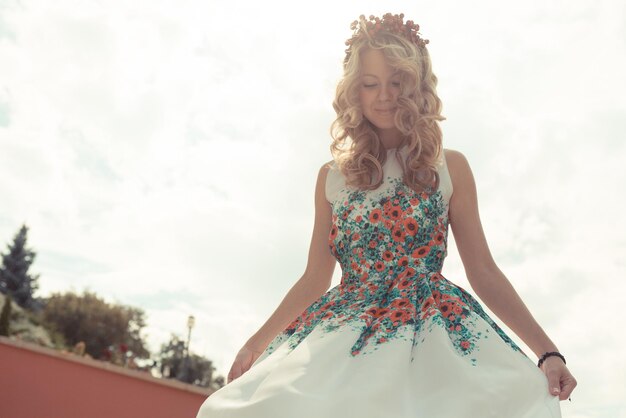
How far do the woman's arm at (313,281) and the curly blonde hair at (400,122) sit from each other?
0.60 ft

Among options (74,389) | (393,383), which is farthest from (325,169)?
(74,389)

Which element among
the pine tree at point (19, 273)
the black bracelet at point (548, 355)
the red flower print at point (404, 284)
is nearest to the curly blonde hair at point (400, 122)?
the red flower print at point (404, 284)

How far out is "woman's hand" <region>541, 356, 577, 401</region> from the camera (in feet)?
6.51

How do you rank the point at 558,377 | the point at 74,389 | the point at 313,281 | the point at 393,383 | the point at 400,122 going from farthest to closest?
1. the point at 74,389
2. the point at 313,281
3. the point at 400,122
4. the point at 558,377
5. the point at 393,383

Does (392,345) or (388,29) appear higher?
(388,29)

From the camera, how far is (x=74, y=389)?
10.3 metres

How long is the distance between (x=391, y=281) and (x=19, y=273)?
40.0 meters

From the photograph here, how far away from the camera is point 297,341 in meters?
2.12

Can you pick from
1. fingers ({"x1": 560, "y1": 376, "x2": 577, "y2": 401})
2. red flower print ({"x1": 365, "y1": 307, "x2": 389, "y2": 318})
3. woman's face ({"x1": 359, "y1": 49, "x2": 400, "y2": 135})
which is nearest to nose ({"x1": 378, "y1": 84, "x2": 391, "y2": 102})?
woman's face ({"x1": 359, "y1": 49, "x2": 400, "y2": 135})

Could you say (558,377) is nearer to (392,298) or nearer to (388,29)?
(392,298)

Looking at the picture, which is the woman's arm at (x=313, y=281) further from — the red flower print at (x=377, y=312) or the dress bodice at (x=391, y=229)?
the red flower print at (x=377, y=312)

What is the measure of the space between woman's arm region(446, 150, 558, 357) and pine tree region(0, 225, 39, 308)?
38.3m

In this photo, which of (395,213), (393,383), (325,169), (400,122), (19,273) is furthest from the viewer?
(19,273)

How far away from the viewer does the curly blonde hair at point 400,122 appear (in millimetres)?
2498
